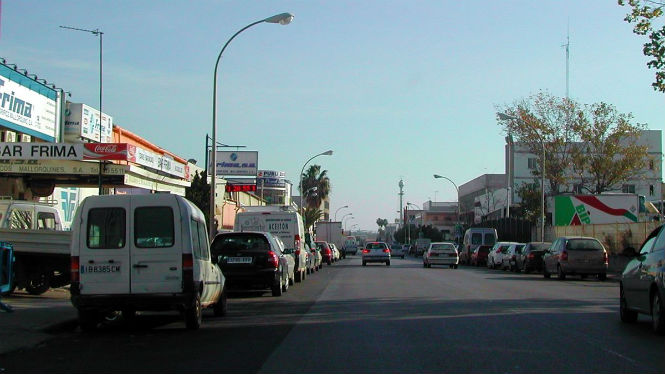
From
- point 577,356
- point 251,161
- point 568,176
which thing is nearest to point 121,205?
point 577,356

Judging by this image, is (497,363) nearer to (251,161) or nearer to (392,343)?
(392,343)

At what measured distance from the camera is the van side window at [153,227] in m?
11.7

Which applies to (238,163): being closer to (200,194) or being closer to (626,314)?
(200,194)

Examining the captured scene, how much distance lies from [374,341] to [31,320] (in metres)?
5.74

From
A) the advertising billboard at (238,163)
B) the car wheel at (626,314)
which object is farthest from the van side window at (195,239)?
the advertising billboard at (238,163)

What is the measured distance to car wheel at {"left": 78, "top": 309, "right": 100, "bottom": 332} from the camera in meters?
12.0

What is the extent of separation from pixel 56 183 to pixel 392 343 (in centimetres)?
2080

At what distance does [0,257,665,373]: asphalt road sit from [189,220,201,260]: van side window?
123cm

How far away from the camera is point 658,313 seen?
36.7 ft

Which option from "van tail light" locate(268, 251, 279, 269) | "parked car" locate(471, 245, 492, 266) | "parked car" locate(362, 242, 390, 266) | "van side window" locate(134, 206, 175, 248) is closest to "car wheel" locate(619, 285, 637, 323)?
"van side window" locate(134, 206, 175, 248)

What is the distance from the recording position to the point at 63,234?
1599 centimetres

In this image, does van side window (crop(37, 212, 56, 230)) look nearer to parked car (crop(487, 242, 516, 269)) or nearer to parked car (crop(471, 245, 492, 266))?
parked car (crop(487, 242, 516, 269))

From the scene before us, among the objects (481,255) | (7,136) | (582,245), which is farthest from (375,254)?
(7,136)

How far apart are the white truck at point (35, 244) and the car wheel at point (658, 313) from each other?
11.2m
